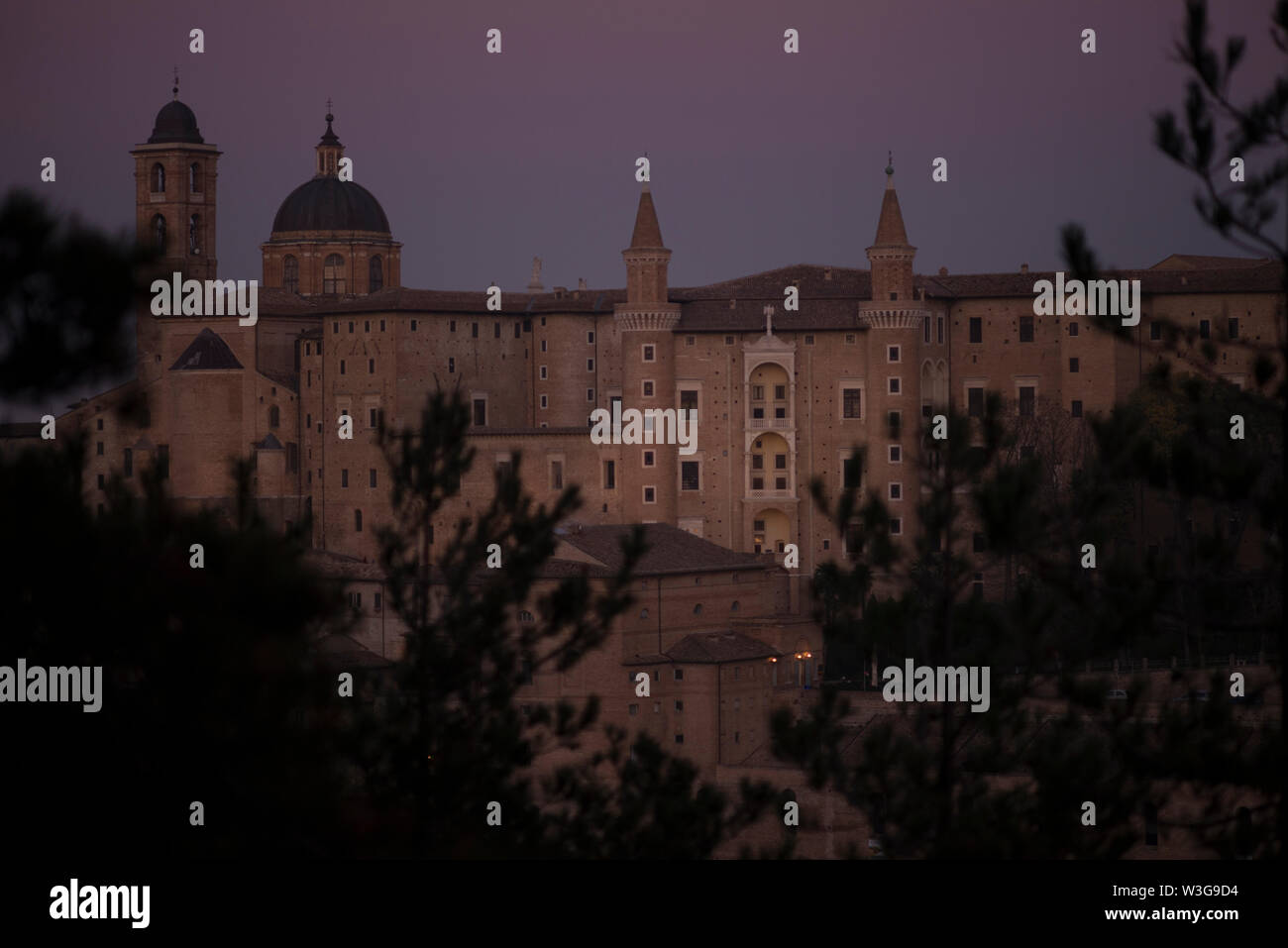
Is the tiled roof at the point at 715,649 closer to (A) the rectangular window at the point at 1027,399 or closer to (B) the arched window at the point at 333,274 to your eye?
(A) the rectangular window at the point at 1027,399

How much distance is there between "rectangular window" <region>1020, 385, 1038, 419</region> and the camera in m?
60.7

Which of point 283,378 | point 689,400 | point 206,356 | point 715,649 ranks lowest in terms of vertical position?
point 715,649

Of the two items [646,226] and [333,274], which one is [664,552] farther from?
[333,274]

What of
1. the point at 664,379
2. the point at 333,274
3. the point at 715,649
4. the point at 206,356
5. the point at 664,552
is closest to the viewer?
the point at 715,649

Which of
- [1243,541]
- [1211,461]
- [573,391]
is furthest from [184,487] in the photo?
[1211,461]

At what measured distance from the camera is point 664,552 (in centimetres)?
5228

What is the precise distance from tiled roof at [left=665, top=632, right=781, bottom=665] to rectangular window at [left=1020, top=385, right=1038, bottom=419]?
13.5 m

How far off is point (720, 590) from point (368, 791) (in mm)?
32654

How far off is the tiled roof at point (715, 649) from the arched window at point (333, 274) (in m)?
32.0

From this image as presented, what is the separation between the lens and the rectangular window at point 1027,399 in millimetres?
60744

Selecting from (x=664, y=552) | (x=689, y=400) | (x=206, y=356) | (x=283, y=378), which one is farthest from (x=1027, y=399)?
(x=206, y=356)

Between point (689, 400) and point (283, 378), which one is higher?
point (283, 378)

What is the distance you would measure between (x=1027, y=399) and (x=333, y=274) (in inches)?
1067

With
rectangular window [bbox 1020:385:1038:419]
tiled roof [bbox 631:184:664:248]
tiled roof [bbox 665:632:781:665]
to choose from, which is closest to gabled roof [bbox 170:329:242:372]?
tiled roof [bbox 631:184:664:248]
